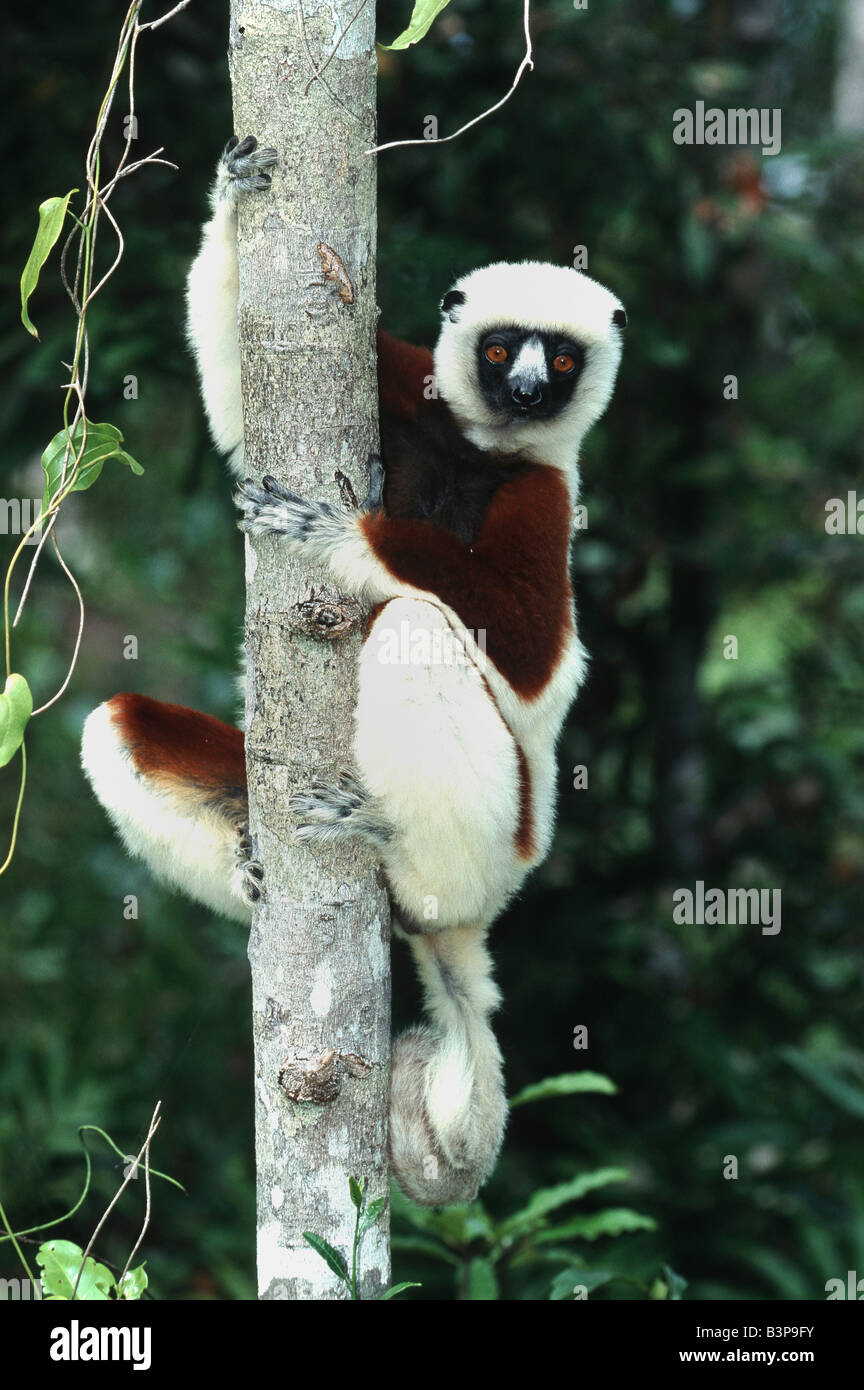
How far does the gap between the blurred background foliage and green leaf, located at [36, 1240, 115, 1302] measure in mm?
1797

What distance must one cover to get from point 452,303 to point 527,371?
16.2 inches

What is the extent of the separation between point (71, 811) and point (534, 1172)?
9.22 feet

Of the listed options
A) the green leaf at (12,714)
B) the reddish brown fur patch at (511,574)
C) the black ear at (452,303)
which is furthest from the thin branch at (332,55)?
the green leaf at (12,714)

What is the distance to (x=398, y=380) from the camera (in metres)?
3.80

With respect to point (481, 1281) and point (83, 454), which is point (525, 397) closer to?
point (83, 454)

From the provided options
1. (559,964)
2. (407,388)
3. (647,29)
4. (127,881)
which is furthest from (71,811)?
(647,29)

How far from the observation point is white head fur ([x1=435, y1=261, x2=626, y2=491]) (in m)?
3.76

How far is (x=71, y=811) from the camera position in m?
6.55

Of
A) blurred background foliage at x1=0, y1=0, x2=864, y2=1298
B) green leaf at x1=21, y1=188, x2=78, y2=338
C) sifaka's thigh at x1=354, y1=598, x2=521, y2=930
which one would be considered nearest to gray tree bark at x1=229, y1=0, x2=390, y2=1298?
sifaka's thigh at x1=354, y1=598, x2=521, y2=930

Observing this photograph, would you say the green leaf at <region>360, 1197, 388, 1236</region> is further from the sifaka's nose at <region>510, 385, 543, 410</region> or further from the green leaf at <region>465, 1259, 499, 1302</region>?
the sifaka's nose at <region>510, 385, 543, 410</region>

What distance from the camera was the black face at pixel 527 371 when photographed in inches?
144

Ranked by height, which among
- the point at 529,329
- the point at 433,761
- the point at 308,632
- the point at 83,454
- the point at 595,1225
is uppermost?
the point at 529,329

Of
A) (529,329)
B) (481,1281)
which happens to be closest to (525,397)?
(529,329)
